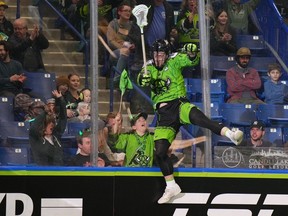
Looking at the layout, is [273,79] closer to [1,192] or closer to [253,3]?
[253,3]

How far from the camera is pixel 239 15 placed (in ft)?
38.0

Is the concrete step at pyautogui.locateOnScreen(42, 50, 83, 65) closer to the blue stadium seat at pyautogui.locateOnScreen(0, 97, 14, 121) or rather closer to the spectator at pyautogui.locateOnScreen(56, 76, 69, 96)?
the spectator at pyautogui.locateOnScreen(56, 76, 69, 96)

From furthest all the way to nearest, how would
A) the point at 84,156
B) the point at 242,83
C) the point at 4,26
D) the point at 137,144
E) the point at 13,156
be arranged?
the point at 242,83 < the point at 4,26 < the point at 137,144 < the point at 84,156 < the point at 13,156

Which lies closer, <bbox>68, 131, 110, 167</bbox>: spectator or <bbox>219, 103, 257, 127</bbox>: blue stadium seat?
<bbox>68, 131, 110, 167</bbox>: spectator

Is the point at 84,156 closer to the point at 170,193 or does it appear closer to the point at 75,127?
the point at 75,127

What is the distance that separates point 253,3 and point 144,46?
4.24 feet

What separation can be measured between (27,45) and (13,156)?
1072 millimetres

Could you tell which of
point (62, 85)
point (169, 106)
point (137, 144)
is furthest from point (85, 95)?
point (169, 106)

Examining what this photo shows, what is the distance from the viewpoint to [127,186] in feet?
36.2

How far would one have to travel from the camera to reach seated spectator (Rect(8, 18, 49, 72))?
11.2 metres

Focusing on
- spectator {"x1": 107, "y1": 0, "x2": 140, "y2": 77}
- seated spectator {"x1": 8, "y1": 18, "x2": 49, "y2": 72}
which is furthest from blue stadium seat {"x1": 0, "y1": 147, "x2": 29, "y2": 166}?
spectator {"x1": 107, "y1": 0, "x2": 140, "y2": 77}

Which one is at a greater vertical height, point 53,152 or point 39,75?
point 39,75

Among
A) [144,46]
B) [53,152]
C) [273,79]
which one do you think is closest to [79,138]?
[53,152]

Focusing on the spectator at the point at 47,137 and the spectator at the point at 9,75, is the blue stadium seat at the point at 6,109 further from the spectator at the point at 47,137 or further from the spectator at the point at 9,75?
the spectator at the point at 47,137
